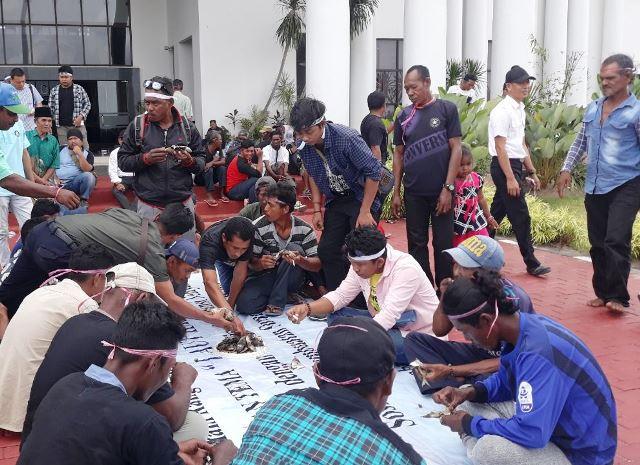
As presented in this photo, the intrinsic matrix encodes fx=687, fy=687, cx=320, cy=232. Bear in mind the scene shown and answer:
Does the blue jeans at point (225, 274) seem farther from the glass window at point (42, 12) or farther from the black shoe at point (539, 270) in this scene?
the glass window at point (42, 12)

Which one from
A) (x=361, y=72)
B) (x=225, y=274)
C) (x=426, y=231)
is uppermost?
(x=361, y=72)

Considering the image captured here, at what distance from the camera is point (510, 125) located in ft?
20.6

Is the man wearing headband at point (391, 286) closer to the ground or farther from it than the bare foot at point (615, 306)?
farther from it

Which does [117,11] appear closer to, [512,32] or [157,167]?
[512,32]

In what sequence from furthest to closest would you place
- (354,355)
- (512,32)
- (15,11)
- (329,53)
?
(15,11)
(512,32)
(329,53)
(354,355)

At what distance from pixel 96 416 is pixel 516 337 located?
1.54 meters

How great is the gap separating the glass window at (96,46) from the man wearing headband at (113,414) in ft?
46.5

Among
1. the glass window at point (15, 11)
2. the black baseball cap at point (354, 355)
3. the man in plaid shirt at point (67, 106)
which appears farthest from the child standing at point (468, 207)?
the glass window at point (15, 11)

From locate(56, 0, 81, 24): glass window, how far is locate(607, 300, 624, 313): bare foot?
13121 millimetres

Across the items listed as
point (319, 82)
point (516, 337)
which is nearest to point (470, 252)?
point (516, 337)

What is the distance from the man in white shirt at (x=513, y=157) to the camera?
6211 millimetres

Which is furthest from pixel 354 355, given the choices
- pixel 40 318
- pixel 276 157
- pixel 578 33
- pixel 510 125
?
pixel 578 33

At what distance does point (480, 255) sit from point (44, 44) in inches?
534

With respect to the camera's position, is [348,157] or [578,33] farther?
[578,33]
